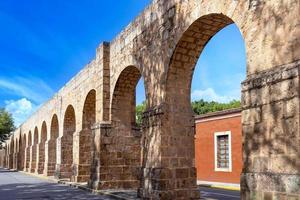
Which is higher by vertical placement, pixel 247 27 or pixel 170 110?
pixel 247 27

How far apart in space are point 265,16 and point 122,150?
7.37 meters

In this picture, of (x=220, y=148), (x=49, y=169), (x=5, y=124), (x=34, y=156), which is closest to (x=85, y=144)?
(x=220, y=148)

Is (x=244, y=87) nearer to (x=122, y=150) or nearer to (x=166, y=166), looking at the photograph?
(x=166, y=166)

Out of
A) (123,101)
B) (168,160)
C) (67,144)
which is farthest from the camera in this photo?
(67,144)

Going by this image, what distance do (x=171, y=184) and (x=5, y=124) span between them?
113ft

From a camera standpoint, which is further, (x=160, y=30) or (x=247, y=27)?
(x=160, y=30)

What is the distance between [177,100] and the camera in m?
8.13

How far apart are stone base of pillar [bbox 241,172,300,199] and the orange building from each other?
10348 mm

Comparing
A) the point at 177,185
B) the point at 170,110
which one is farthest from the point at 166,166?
the point at 170,110

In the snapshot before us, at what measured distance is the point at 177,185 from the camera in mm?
7730

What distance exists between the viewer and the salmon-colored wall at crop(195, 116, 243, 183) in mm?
15469

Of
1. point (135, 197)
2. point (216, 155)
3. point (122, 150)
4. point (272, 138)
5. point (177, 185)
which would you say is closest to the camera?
point (272, 138)

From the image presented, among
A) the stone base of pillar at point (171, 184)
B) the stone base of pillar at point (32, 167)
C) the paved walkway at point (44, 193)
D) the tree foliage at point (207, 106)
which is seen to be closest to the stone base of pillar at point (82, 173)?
the paved walkway at point (44, 193)

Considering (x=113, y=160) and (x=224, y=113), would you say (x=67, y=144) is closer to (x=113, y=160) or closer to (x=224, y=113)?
(x=113, y=160)
